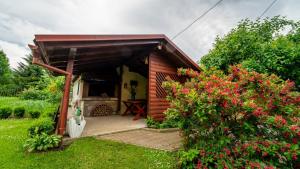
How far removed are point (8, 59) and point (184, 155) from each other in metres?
46.7

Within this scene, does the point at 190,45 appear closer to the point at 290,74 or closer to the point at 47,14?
the point at 290,74

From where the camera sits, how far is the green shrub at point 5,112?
28.4ft

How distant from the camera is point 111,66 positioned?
9305 millimetres

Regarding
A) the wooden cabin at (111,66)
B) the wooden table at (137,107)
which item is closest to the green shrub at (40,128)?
the wooden cabin at (111,66)

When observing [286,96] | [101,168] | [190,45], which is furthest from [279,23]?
[101,168]

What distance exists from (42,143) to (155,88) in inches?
162

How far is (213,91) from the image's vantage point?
106 inches

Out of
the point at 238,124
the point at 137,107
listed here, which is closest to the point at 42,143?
the point at 238,124

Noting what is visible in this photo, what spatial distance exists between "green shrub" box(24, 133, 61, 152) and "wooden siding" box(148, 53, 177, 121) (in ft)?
10.9

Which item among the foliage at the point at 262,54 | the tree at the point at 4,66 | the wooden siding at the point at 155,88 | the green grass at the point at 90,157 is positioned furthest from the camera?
the tree at the point at 4,66

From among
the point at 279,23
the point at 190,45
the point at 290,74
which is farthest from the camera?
the point at 190,45

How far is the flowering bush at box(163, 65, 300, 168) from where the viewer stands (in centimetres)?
260

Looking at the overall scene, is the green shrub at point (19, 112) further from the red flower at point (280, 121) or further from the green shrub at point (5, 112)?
the red flower at point (280, 121)

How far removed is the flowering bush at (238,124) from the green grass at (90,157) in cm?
67
